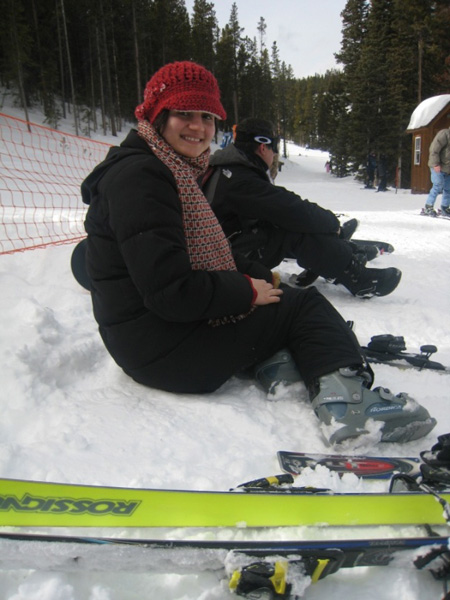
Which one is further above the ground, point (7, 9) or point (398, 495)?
point (7, 9)

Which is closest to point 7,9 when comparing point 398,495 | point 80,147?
point 80,147

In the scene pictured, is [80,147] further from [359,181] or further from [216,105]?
[216,105]

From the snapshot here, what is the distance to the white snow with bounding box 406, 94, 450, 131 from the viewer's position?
15.6 m

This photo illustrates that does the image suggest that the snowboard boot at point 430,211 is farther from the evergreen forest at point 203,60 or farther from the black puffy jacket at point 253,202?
the evergreen forest at point 203,60

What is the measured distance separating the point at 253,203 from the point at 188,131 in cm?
135

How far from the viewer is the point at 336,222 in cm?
346

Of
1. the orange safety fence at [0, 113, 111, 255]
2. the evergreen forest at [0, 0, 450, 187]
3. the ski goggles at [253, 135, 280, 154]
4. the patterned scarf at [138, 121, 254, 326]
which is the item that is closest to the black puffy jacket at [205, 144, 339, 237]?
the ski goggles at [253, 135, 280, 154]

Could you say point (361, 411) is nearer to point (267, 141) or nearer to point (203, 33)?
point (267, 141)

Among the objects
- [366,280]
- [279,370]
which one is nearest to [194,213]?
[279,370]

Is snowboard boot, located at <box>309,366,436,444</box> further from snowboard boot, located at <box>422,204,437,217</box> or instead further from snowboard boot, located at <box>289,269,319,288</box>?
snowboard boot, located at <box>422,204,437,217</box>

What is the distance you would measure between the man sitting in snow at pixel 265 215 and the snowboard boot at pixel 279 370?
1371 millimetres

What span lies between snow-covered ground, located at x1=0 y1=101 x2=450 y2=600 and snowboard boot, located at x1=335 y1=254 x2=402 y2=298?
2.24ft

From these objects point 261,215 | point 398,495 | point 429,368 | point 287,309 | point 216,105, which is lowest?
point 429,368

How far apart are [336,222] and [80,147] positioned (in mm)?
22454
